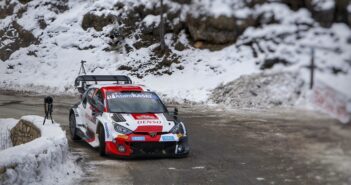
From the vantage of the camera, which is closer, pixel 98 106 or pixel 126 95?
pixel 98 106

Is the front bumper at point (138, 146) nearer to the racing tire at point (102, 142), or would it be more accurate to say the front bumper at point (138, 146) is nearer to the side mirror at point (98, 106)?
the racing tire at point (102, 142)

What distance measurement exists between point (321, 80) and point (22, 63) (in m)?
33.8

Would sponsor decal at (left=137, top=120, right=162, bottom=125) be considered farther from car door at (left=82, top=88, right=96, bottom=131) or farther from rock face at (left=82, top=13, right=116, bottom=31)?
rock face at (left=82, top=13, right=116, bottom=31)

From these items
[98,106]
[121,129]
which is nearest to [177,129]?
[121,129]

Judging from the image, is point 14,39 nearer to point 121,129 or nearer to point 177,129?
point 121,129

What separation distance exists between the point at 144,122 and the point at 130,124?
0.27 m

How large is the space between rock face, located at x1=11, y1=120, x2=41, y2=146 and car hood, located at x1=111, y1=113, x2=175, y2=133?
1.80m

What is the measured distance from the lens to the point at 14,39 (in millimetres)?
35719

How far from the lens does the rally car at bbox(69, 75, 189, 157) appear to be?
31.0 feet

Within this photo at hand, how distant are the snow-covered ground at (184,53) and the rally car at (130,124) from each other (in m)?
1.31

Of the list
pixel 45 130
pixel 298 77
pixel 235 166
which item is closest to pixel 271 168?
pixel 235 166

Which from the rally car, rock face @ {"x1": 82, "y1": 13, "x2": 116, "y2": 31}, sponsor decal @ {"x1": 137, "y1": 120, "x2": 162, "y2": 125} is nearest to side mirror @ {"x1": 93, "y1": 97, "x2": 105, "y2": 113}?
the rally car

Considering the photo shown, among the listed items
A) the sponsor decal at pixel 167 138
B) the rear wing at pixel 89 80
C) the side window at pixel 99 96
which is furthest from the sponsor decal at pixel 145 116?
the rear wing at pixel 89 80

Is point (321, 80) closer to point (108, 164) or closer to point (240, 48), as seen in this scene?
point (240, 48)
